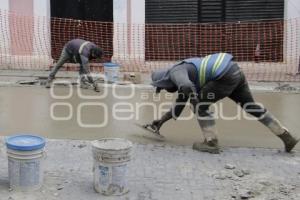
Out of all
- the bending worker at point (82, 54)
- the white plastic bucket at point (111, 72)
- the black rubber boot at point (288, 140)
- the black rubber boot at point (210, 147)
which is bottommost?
the black rubber boot at point (210, 147)

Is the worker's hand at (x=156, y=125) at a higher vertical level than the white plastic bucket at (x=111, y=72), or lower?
lower

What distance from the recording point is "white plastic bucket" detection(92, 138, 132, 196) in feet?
17.4

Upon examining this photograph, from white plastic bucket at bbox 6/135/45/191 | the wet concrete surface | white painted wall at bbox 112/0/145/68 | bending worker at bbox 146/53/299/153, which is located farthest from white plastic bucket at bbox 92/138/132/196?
white painted wall at bbox 112/0/145/68

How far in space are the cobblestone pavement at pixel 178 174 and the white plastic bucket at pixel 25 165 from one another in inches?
3.5

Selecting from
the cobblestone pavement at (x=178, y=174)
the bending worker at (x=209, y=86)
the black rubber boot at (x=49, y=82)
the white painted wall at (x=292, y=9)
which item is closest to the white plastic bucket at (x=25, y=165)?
the cobblestone pavement at (x=178, y=174)

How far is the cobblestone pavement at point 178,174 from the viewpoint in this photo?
5.49 meters

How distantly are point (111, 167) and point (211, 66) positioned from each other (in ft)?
6.80

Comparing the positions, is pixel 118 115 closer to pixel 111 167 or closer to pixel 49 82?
pixel 49 82

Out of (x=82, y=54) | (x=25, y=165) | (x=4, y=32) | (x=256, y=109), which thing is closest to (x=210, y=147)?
(x=256, y=109)

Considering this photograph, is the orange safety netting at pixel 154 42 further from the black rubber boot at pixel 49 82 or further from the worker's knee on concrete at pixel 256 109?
the worker's knee on concrete at pixel 256 109

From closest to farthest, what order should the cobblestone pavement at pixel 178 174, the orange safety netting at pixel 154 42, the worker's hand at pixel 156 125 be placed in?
the cobblestone pavement at pixel 178 174 → the worker's hand at pixel 156 125 → the orange safety netting at pixel 154 42

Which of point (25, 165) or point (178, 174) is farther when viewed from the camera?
point (178, 174)

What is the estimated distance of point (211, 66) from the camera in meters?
6.80

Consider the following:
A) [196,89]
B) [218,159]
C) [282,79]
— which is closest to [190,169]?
[218,159]
